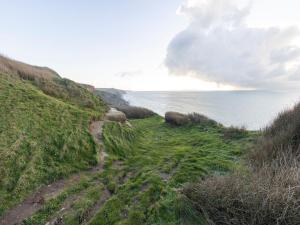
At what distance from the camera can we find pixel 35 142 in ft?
24.7

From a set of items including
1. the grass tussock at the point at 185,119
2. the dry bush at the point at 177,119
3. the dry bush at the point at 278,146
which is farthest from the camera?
the dry bush at the point at 177,119

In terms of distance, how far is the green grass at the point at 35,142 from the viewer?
6191 millimetres

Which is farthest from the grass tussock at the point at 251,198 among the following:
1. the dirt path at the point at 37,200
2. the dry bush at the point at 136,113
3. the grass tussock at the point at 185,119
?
the dry bush at the point at 136,113

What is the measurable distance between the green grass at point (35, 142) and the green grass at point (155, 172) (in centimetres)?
133

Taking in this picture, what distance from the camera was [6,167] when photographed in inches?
247

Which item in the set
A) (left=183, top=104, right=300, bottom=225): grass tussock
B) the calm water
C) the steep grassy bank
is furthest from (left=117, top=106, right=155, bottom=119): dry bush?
(left=183, top=104, right=300, bottom=225): grass tussock

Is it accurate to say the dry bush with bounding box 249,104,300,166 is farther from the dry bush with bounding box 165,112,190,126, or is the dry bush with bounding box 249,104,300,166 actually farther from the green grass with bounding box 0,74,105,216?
the dry bush with bounding box 165,112,190,126

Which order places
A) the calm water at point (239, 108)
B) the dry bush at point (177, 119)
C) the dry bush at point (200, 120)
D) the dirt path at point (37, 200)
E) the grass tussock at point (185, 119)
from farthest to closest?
1. the calm water at point (239, 108)
2. the dry bush at point (177, 119)
3. the grass tussock at point (185, 119)
4. the dry bush at point (200, 120)
5. the dirt path at point (37, 200)

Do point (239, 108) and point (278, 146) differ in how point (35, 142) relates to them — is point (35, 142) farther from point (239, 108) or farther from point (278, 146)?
point (239, 108)

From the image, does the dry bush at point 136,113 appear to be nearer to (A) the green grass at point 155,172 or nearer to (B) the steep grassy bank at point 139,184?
(A) the green grass at point 155,172

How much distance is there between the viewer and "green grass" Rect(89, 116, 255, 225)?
500 centimetres

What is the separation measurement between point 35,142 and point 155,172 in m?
4.28

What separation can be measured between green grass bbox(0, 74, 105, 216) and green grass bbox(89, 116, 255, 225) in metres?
1.33

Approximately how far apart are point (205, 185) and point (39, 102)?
8.39 m
